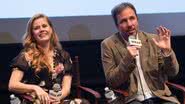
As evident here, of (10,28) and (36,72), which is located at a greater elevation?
(10,28)

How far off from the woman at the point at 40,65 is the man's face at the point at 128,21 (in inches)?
20.7

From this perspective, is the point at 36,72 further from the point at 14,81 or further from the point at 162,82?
the point at 162,82

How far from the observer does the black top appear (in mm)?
3049

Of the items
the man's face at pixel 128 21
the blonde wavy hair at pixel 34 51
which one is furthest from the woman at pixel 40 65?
the man's face at pixel 128 21

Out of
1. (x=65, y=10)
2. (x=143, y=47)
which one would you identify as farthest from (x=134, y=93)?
(x=65, y=10)

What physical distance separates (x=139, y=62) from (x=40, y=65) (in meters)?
0.69

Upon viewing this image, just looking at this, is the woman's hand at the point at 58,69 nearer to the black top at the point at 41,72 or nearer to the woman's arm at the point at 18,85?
the black top at the point at 41,72

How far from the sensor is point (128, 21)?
2.91 meters

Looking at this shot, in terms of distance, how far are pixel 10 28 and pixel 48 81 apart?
791mm

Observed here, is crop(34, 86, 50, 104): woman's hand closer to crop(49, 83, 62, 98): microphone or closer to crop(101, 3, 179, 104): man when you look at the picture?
crop(49, 83, 62, 98): microphone

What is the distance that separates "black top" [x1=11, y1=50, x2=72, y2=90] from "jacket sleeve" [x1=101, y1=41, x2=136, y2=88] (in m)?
0.33

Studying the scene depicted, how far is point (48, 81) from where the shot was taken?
10.2 feet

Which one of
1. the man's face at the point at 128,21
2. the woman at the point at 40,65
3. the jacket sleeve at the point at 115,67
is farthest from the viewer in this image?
the woman at the point at 40,65

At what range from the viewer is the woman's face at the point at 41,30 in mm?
3098
